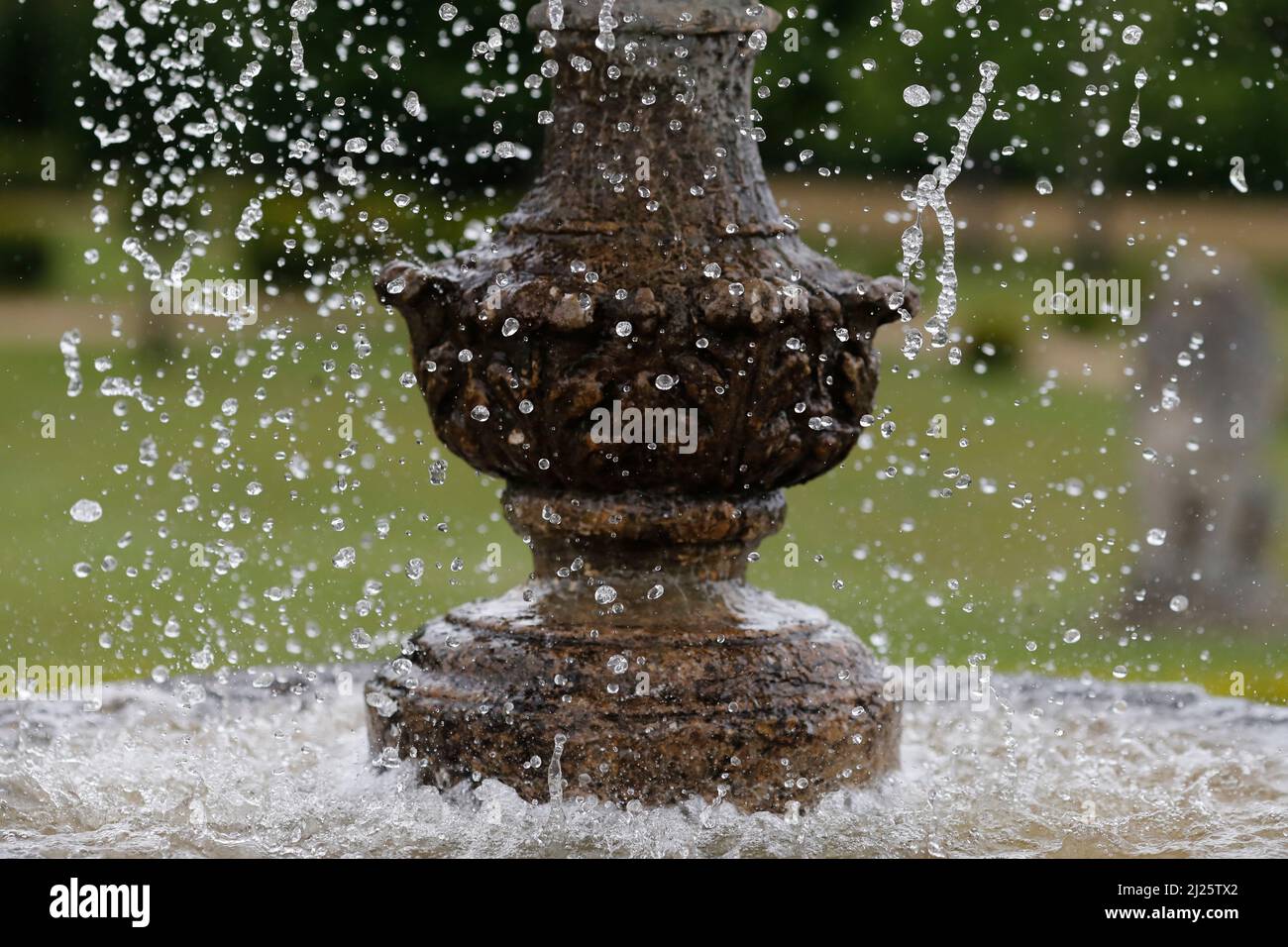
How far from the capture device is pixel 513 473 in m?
4.59

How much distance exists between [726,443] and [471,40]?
1460 cm

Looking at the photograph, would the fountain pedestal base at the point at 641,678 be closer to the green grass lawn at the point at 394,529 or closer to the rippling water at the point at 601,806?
the rippling water at the point at 601,806

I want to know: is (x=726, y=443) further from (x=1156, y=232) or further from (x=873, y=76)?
(x=1156, y=232)

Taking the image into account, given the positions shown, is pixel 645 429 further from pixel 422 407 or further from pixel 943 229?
pixel 422 407

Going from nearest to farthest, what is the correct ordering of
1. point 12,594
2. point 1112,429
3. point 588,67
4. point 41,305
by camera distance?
1. point 588,67
2. point 12,594
3. point 1112,429
4. point 41,305

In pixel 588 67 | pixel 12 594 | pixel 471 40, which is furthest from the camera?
pixel 471 40

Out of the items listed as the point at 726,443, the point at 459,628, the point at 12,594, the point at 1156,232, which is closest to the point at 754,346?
the point at 726,443

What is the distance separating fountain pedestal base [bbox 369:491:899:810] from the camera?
4.30m

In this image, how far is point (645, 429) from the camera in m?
4.34

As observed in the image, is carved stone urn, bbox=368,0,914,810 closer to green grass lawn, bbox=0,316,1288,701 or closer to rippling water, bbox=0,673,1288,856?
rippling water, bbox=0,673,1288,856

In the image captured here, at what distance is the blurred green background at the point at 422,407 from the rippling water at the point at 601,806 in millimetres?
1730

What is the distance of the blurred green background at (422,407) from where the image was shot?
12039mm

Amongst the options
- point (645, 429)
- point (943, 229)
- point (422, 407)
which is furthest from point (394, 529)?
point (645, 429)

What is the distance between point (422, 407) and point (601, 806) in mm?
14006
